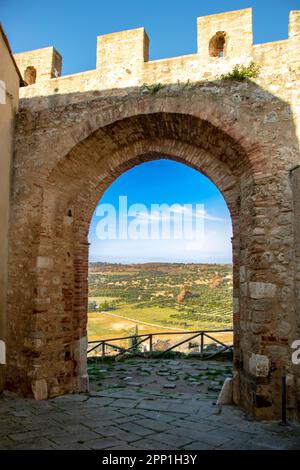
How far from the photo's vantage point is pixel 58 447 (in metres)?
3.25

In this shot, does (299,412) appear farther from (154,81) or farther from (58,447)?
(154,81)

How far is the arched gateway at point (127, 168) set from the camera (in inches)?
164

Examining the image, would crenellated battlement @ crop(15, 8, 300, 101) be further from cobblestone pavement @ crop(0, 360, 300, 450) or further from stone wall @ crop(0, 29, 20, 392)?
cobblestone pavement @ crop(0, 360, 300, 450)

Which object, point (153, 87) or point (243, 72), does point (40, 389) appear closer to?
point (153, 87)

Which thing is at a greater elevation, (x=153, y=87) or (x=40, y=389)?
(x=153, y=87)

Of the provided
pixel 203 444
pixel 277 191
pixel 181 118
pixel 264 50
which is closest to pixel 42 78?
pixel 181 118

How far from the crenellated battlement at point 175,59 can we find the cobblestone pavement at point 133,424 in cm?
415

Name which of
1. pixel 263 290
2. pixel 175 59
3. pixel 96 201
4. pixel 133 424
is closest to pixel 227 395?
pixel 133 424

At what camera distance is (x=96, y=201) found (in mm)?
5918

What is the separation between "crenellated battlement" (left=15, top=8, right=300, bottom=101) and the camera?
15.2 ft

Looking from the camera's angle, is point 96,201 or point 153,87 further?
point 96,201

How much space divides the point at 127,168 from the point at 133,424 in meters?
3.77

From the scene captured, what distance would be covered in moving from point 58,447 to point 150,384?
342cm

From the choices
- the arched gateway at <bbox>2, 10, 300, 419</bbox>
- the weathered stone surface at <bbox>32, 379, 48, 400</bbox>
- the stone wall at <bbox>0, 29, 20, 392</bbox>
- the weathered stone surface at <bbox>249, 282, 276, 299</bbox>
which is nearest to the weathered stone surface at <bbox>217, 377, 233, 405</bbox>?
the arched gateway at <bbox>2, 10, 300, 419</bbox>
